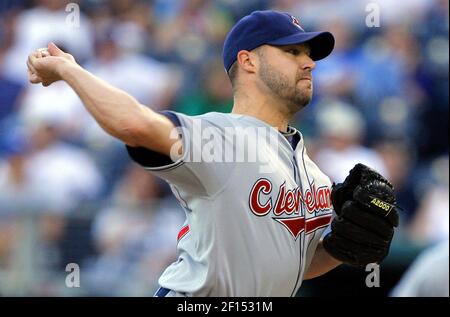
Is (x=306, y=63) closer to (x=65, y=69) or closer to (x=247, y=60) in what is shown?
(x=247, y=60)

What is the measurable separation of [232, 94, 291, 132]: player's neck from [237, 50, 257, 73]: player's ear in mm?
92

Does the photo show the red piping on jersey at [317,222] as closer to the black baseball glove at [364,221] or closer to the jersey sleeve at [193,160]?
the black baseball glove at [364,221]

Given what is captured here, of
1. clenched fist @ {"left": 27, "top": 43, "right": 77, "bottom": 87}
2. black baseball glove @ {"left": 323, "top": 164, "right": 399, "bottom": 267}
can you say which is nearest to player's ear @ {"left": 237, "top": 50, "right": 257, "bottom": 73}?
black baseball glove @ {"left": 323, "top": 164, "right": 399, "bottom": 267}

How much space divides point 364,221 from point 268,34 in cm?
68

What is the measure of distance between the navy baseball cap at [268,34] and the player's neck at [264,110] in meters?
0.17

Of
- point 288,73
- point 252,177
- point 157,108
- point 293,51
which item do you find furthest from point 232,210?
point 157,108

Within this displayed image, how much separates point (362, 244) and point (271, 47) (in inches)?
27.5

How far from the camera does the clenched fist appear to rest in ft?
7.52

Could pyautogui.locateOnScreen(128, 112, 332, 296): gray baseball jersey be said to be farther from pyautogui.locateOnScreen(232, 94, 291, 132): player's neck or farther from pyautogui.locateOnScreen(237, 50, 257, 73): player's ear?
pyautogui.locateOnScreen(237, 50, 257, 73): player's ear

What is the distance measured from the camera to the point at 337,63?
254 inches

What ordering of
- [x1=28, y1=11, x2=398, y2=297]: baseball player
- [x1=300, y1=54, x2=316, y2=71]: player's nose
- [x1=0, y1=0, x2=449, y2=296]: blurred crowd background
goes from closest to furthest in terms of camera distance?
[x1=28, y1=11, x2=398, y2=297]: baseball player
[x1=300, y1=54, x2=316, y2=71]: player's nose
[x1=0, y1=0, x2=449, y2=296]: blurred crowd background

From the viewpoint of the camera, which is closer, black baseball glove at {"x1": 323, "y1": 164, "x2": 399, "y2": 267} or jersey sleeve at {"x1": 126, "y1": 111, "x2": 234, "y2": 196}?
jersey sleeve at {"x1": 126, "y1": 111, "x2": 234, "y2": 196}
